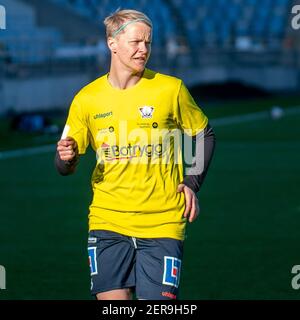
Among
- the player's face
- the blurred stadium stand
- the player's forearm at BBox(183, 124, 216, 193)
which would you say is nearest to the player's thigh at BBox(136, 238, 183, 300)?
the player's forearm at BBox(183, 124, 216, 193)

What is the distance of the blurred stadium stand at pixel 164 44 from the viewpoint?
33.4 meters

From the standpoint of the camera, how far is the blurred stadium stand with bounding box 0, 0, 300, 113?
33375 mm

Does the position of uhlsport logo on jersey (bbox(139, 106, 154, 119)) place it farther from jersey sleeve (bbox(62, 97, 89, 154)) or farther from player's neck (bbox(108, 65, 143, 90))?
jersey sleeve (bbox(62, 97, 89, 154))

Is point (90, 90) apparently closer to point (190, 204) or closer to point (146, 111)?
point (146, 111)

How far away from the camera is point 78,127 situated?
7082 millimetres

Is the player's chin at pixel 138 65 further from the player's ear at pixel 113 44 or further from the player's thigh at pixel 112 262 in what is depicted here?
the player's thigh at pixel 112 262

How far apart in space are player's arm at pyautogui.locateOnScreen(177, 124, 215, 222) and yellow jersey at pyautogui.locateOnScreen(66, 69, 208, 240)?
0.09m

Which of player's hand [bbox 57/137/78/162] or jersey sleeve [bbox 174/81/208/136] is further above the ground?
jersey sleeve [bbox 174/81/208/136]

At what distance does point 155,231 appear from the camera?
699 centimetres

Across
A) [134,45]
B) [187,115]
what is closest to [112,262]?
[187,115]

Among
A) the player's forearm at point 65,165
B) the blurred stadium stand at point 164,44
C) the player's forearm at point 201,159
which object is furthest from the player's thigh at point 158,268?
the blurred stadium stand at point 164,44

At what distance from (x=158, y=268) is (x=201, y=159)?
0.68m

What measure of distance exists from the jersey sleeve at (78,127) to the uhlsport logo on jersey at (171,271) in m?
0.79

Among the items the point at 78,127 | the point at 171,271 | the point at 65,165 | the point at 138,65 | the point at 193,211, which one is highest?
the point at 138,65
